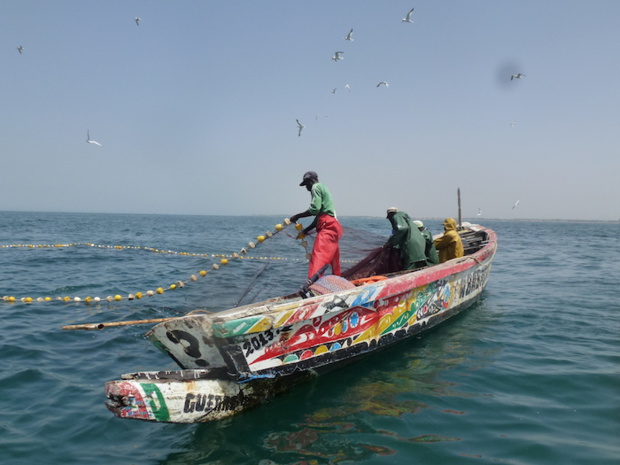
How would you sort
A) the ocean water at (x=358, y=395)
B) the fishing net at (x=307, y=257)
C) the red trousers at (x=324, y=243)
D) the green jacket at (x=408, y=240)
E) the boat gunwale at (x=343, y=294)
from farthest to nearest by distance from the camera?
1. the green jacket at (x=408, y=240)
2. the fishing net at (x=307, y=257)
3. the red trousers at (x=324, y=243)
4. the boat gunwale at (x=343, y=294)
5. the ocean water at (x=358, y=395)

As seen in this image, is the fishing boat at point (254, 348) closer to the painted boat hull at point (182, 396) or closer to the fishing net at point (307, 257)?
the painted boat hull at point (182, 396)

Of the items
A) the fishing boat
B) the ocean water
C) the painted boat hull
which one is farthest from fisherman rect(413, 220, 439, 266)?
the painted boat hull

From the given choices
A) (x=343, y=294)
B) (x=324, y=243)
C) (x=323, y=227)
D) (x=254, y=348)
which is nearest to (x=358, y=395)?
(x=343, y=294)

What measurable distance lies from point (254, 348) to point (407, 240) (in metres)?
4.16

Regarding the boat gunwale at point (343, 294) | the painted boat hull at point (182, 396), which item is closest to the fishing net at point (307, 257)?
the boat gunwale at point (343, 294)

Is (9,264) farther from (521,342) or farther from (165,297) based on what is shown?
(521,342)

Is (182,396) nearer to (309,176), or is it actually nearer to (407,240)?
(309,176)

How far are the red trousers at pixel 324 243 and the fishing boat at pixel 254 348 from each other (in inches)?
18.0

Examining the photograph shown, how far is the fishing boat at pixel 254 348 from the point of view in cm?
387

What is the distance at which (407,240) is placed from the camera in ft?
24.7

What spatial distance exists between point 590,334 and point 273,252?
532 cm

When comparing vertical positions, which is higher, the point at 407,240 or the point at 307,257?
the point at 407,240

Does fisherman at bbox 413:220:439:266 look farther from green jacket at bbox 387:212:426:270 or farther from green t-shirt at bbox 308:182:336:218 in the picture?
green t-shirt at bbox 308:182:336:218

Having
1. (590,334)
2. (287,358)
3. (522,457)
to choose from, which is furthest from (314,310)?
(590,334)
